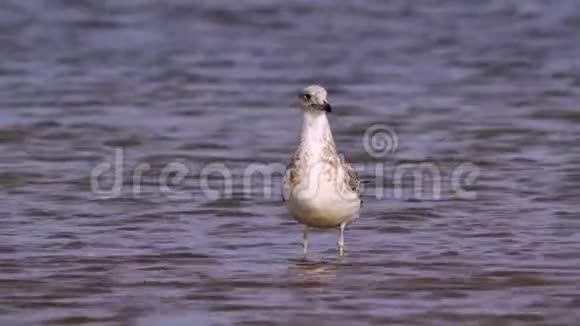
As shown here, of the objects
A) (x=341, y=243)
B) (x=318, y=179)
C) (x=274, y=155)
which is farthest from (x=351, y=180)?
(x=274, y=155)

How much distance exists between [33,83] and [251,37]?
447 cm

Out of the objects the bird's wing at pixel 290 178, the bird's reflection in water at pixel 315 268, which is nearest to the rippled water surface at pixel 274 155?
the bird's reflection in water at pixel 315 268

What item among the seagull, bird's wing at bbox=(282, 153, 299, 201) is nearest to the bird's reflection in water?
the seagull

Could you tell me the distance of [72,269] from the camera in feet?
32.2

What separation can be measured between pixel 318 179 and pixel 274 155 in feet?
14.2

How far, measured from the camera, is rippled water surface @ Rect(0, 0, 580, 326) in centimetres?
908

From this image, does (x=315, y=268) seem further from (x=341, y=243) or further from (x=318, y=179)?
(x=318, y=179)

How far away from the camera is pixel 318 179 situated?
32.2ft

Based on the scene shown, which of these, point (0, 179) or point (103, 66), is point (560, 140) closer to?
point (0, 179)

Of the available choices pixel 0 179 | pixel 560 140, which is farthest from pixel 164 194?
pixel 560 140

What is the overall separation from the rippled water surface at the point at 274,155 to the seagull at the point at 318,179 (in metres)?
0.37

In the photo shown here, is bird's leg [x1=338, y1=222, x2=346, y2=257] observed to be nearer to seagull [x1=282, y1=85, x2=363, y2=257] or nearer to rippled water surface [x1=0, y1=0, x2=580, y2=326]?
rippled water surface [x1=0, y1=0, x2=580, y2=326]

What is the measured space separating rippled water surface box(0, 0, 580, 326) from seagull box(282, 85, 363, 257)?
1.22ft

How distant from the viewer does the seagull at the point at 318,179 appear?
9.79 m
